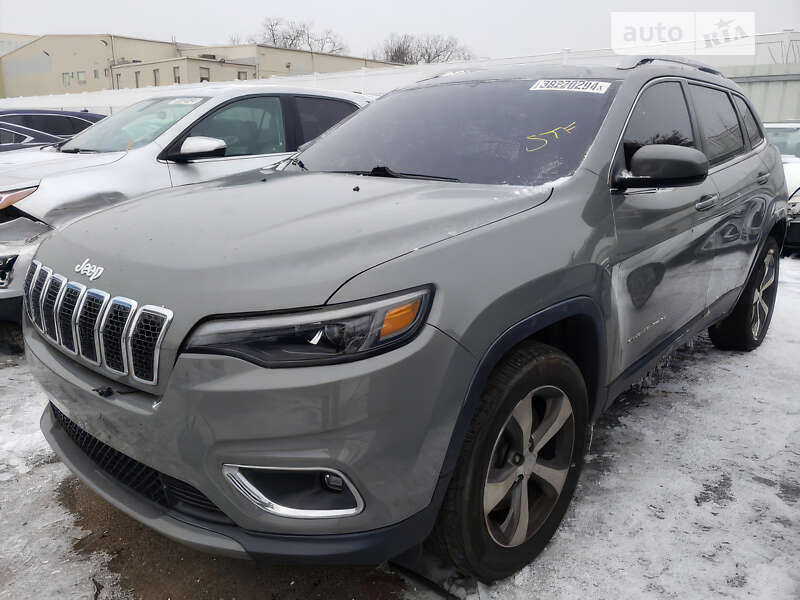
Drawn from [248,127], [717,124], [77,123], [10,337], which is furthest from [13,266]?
[77,123]

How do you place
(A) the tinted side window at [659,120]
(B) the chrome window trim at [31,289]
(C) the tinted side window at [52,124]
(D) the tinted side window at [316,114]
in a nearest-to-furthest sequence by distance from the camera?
1. (B) the chrome window trim at [31,289]
2. (A) the tinted side window at [659,120]
3. (D) the tinted side window at [316,114]
4. (C) the tinted side window at [52,124]

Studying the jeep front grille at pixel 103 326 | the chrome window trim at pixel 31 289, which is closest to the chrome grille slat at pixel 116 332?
the jeep front grille at pixel 103 326

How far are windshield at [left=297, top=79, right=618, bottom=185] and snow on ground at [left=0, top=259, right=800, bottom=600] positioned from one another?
1356mm

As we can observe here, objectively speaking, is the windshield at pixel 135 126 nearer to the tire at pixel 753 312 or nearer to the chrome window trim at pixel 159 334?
the chrome window trim at pixel 159 334

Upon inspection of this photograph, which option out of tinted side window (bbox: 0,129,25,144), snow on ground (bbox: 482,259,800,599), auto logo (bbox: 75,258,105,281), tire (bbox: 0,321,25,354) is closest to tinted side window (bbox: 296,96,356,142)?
tire (bbox: 0,321,25,354)

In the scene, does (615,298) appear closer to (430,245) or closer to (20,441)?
(430,245)

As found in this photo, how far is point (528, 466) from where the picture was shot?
207cm

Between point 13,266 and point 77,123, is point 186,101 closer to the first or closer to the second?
point 13,266

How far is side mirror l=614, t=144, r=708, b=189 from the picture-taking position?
7.67 ft

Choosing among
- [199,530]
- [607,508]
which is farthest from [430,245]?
[607,508]

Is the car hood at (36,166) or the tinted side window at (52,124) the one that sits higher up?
the tinted side window at (52,124)

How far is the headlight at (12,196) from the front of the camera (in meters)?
3.91

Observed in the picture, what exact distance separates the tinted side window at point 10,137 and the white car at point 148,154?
4.89m

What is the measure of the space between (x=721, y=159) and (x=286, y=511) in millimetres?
3008
